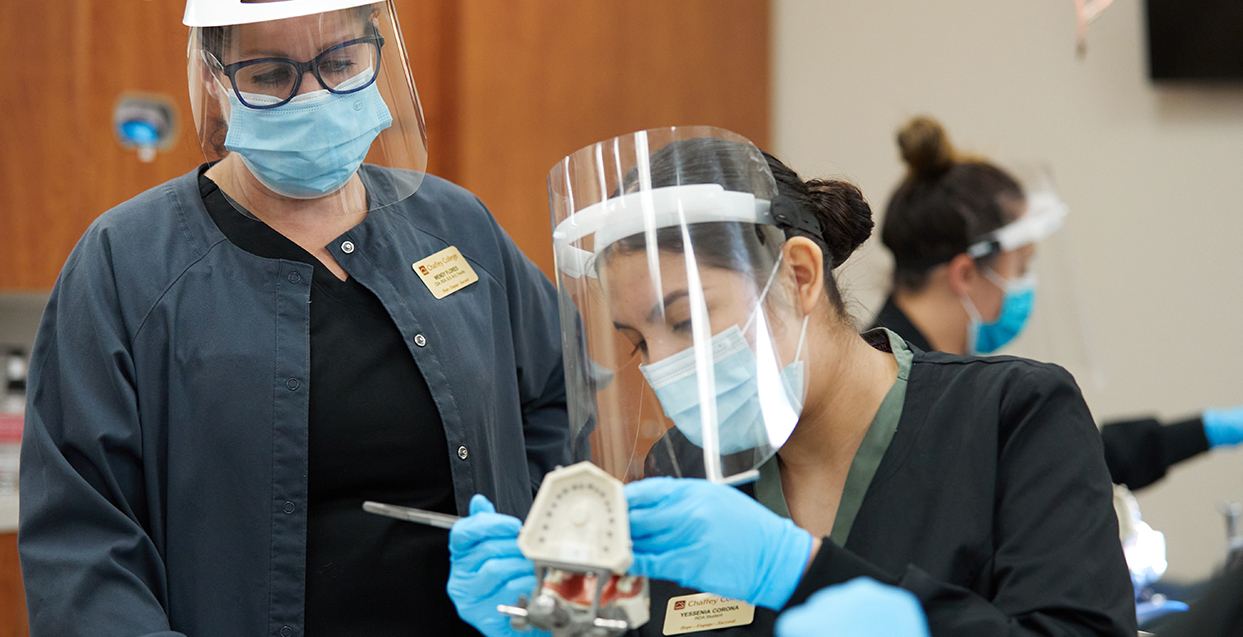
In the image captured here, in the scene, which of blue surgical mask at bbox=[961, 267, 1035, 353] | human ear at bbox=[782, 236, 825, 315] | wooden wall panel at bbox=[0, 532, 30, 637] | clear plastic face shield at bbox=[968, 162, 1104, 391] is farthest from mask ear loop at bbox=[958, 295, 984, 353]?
wooden wall panel at bbox=[0, 532, 30, 637]

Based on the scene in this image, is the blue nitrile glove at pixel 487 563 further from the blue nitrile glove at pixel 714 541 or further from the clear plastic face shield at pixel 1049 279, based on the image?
the clear plastic face shield at pixel 1049 279

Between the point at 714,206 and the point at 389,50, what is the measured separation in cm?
57

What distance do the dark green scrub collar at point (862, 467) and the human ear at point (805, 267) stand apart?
0.61ft

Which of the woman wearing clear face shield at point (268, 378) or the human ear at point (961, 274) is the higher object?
the woman wearing clear face shield at point (268, 378)

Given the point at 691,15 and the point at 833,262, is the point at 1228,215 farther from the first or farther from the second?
the point at 833,262

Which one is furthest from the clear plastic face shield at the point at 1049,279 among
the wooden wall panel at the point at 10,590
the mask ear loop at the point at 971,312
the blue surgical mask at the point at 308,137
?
the wooden wall panel at the point at 10,590

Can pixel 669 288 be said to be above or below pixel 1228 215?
above

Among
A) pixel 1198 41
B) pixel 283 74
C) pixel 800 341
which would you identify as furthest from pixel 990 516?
pixel 1198 41

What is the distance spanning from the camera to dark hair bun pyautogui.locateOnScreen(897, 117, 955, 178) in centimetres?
232

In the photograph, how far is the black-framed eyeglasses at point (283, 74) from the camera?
4.11 feet

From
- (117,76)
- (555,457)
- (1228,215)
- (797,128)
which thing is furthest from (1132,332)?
(117,76)

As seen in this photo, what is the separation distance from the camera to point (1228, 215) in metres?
2.90

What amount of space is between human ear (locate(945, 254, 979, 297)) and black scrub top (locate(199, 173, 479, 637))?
1.38 metres

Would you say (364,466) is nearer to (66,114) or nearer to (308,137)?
(308,137)
